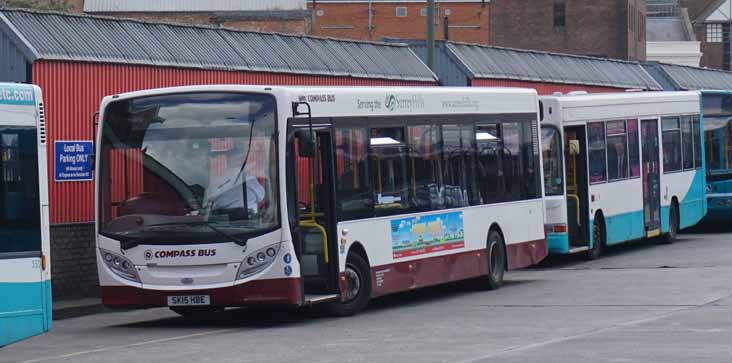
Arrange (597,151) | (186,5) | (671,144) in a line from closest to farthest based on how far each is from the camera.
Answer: (597,151) < (671,144) < (186,5)

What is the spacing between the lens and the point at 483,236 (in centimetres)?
2148

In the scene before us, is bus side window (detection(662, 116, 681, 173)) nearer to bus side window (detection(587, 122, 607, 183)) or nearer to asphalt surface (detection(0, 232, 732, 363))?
bus side window (detection(587, 122, 607, 183))

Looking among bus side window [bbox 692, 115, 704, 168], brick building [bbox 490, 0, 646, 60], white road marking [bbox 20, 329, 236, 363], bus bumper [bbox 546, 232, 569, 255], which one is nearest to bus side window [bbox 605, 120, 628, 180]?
bus bumper [bbox 546, 232, 569, 255]

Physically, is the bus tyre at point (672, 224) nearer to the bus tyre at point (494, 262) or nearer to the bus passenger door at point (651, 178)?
the bus passenger door at point (651, 178)

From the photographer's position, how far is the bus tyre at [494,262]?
2181cm

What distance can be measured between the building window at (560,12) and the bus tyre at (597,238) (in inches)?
2827

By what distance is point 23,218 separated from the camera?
13453mm

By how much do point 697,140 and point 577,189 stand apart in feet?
23.1

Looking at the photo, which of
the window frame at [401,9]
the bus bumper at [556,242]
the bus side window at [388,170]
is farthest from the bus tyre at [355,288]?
the window frame at [401,9]

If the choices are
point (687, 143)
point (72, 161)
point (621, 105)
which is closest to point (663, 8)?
point (687, 143)

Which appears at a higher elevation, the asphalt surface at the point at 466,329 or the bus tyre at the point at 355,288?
the bus tyre at the point at 355,288

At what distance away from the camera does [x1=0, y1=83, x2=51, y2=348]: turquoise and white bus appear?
520 inches

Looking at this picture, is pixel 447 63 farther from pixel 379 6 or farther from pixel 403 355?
pixel 379 6

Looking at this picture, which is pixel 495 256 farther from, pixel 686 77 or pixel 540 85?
pixel 686 77
